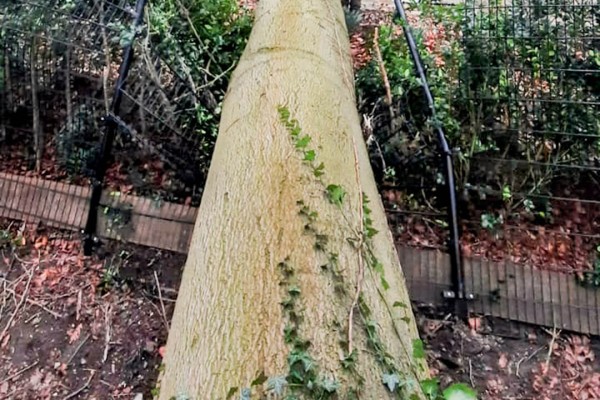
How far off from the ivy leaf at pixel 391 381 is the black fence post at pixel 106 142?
2267mm

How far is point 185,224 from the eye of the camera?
10.0 feet

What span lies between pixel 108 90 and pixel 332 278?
2.57m

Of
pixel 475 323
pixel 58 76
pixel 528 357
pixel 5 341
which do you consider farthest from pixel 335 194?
pixel 58 76

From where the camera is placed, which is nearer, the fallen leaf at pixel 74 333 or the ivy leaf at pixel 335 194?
the ivy leaf at pixel 335 194

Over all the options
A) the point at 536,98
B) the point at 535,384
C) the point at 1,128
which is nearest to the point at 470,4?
the point at 536,98

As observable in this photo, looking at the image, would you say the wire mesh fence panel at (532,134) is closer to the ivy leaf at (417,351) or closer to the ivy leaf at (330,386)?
the ivy leaf at (417,351)

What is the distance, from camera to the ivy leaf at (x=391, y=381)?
1.09 meters

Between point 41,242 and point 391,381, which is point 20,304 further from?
point 391,381

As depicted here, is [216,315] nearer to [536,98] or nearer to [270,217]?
[270,217]

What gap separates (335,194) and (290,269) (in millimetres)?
330

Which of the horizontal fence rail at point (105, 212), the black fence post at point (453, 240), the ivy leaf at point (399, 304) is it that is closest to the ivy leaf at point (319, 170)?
the ivy leaf at point (399, 304)

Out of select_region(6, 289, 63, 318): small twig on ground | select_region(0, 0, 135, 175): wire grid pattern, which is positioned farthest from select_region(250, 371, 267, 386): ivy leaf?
select_region(0, 0, 135, 175): wire grid pattern

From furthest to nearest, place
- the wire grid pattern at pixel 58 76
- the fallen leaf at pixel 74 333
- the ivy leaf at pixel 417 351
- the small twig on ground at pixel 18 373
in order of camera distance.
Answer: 1. the wire grid pattern at pixel 58 76
2. the fallen leaf at pixel 74 333
3. the small twig on ground at pixel 18 373
4. the ivy leaf at pixel 417 351

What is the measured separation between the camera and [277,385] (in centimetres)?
102
